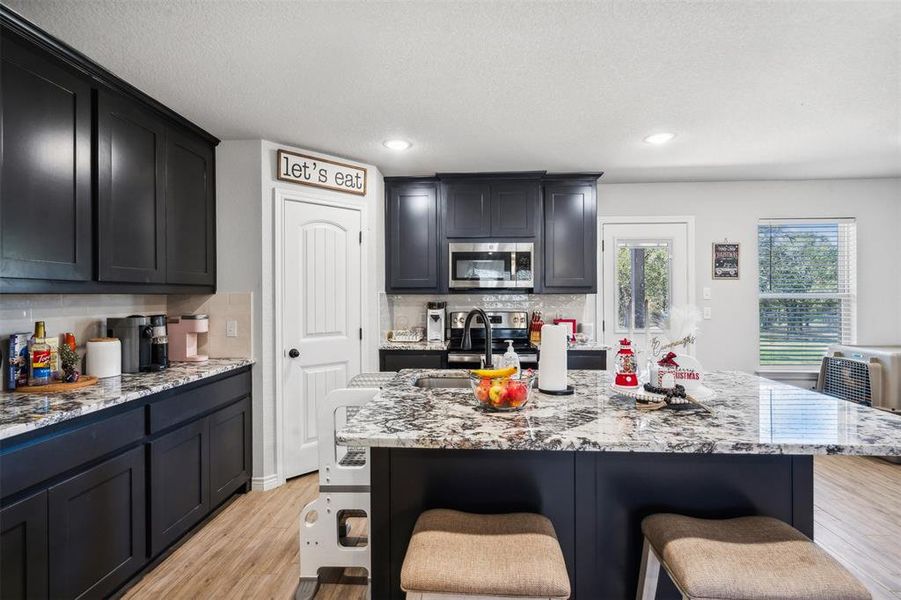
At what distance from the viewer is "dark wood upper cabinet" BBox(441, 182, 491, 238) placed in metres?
4.04

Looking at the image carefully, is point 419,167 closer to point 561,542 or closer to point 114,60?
point 114,60

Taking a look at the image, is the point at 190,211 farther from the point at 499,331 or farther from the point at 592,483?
the point at 592,483

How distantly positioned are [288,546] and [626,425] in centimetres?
192

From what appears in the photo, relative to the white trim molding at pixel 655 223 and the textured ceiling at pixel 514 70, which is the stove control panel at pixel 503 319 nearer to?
the white trim molding at pixel 655 223

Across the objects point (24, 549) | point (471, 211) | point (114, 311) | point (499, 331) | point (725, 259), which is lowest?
point (24, 549)

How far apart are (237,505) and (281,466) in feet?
1.22

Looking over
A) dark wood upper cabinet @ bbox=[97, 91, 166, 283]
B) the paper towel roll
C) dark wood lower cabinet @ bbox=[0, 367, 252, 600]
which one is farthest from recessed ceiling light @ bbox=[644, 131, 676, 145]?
dark wood lower cabinet @ bbox=[0, 367, 252, 600]

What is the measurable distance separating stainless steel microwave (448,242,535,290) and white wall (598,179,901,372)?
105cm

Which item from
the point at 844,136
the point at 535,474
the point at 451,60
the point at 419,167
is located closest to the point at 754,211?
the point at 844,136

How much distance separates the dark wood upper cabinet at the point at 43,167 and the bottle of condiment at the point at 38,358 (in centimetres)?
29

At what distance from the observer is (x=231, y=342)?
3.11 m

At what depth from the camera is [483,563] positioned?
3.68ft

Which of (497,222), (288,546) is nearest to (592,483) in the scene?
(288,546)

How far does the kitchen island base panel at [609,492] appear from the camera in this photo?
147 cm
